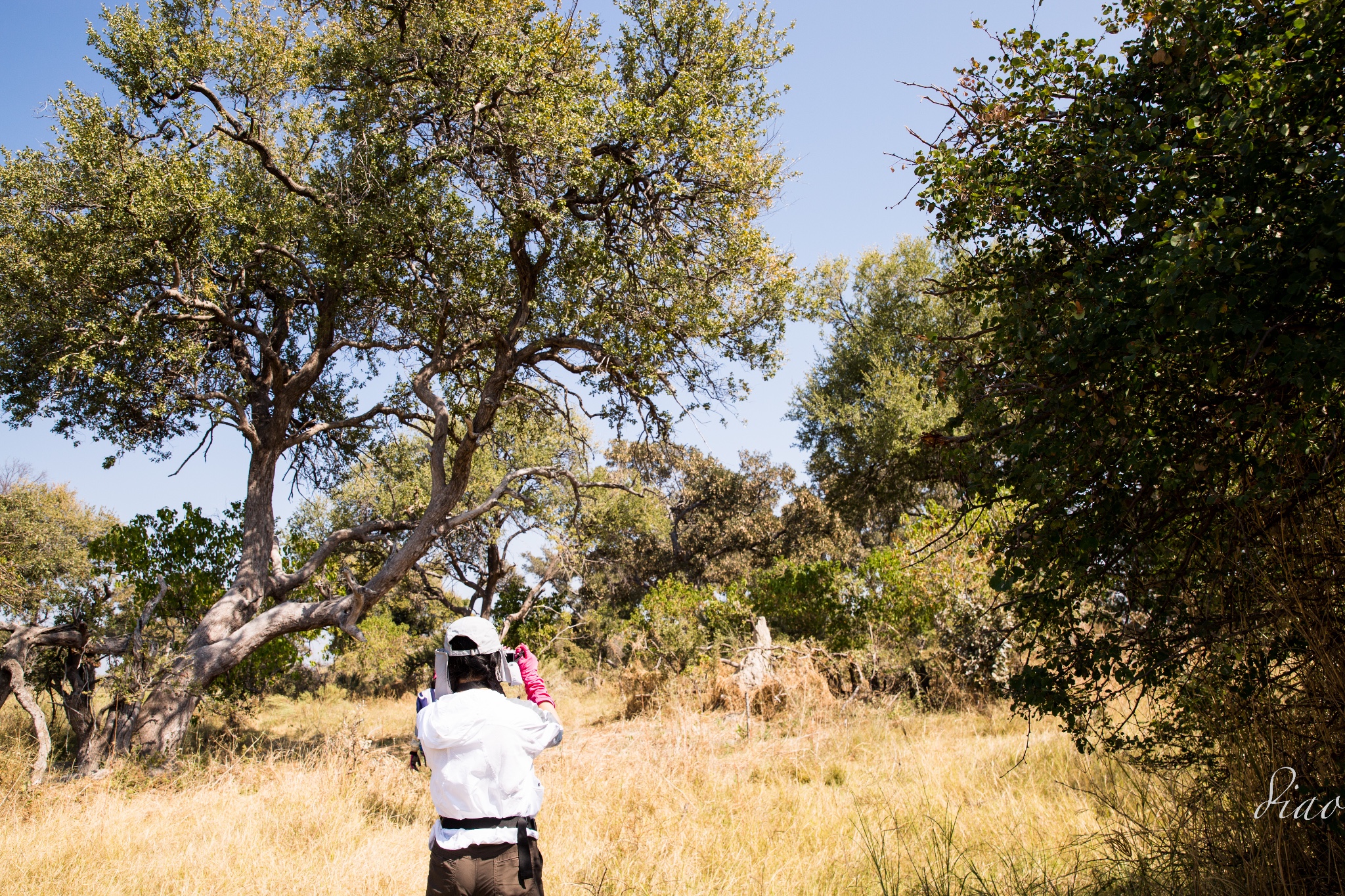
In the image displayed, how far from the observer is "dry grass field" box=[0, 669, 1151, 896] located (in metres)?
4.72

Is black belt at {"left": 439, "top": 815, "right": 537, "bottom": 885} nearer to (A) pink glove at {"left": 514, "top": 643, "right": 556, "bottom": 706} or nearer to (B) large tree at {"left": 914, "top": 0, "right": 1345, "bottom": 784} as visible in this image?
(A) pink glove at {"left": 514, "top": 643, "right": 556, "bottom": 706}

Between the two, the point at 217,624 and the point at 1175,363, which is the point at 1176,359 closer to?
the point at 1175,363

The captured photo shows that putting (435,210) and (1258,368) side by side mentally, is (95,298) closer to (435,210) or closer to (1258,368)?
(435,210)

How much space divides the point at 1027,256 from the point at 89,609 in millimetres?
14148

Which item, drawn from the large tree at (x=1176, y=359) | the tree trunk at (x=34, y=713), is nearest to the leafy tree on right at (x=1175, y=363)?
the large tree at (x=1176, y=359)

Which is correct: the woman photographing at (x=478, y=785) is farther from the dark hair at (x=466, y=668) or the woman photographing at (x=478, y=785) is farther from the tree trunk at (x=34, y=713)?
the tree trunk at (x=34, y=713)

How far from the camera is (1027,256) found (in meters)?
3.73

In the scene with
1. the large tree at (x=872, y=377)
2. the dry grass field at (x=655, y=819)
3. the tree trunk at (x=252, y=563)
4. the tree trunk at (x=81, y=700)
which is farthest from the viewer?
the large tree at (x=872, y=377)

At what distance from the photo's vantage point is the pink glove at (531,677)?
3484 millimetres

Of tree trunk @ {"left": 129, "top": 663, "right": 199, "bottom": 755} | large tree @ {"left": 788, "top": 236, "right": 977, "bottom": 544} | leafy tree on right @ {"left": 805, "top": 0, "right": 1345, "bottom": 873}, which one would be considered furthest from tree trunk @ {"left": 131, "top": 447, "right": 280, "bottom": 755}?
large tree @ {"left": 788, "top": 236, "right": 977, "bottom": 544}

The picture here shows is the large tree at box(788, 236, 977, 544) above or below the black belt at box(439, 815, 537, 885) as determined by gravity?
above

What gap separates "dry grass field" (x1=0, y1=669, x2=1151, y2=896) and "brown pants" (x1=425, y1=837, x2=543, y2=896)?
1.76 m

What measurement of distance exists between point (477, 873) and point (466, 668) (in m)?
0.81

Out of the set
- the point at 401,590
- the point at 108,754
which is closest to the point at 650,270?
the point at 108,754
